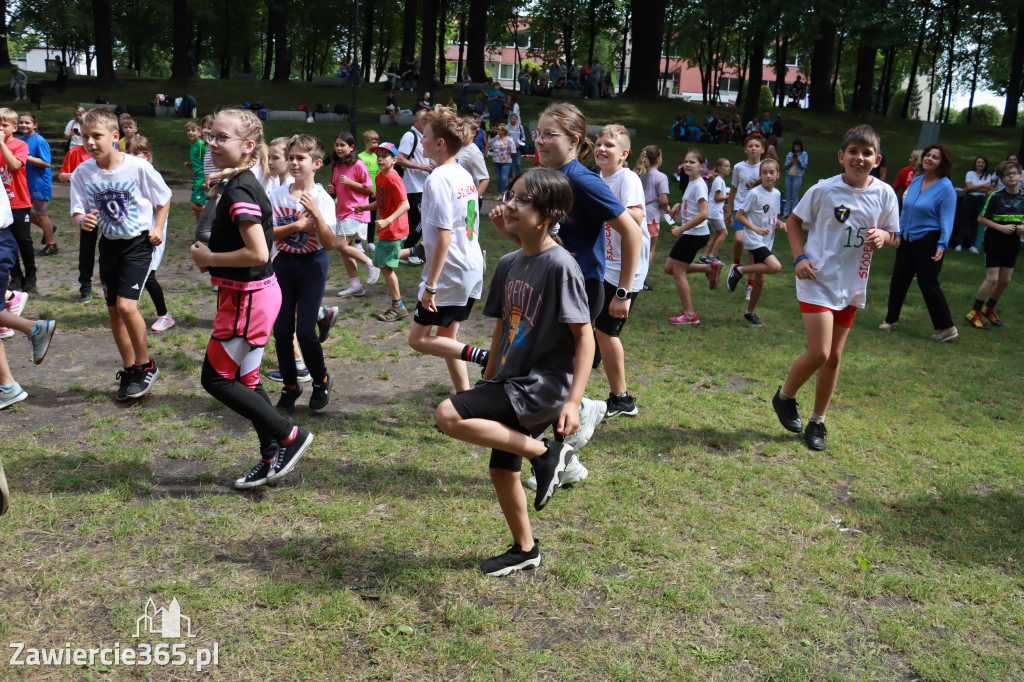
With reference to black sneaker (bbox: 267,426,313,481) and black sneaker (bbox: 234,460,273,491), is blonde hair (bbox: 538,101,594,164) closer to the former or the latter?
black sneaker (bbox: 267,426,313,481)

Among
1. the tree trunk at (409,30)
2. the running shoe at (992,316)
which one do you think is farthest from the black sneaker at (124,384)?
the tree trunk at (409,30)

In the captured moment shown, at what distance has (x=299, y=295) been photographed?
583 centimetres

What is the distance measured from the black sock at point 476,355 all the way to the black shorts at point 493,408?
0.96m

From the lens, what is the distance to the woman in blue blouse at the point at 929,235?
929 cm

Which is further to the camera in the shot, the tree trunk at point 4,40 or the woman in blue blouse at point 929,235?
the tree trunk at point 4,40

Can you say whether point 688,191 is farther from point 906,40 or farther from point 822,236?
point 906,40

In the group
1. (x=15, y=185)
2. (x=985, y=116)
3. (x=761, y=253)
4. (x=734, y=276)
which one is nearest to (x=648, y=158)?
(x=761, y=253)

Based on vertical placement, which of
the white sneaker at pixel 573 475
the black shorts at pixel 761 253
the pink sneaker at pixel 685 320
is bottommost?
the white sneaker at pixel 573 475

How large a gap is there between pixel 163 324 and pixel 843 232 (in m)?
6.70

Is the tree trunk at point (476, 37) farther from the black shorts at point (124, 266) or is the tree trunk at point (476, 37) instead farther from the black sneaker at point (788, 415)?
the black sneaker at point (788, 415)

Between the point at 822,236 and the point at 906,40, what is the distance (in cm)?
2563

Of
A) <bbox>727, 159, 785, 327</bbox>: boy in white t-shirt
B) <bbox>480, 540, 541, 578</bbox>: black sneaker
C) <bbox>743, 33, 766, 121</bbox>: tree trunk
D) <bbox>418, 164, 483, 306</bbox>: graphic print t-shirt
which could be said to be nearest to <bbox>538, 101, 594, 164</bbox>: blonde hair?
<bbox>418, 164, 483, 306</bbox>: graphic print t-shirt

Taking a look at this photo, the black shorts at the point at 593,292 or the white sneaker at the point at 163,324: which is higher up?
the black shorts at the point at 593,292

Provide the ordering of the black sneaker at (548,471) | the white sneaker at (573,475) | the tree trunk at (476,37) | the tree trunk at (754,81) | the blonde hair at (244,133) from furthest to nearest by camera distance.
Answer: the tree trunk at (476,37) → the tree trunk at (754,81) → the white sneaker at (573,475) → the blonde hair at (244,133) → the black sneaker at (548,471)
